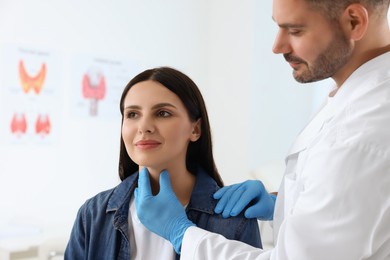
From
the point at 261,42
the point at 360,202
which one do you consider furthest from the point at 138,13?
the point at 360,202

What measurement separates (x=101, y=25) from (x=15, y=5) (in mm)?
471

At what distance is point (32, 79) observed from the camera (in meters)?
2.56

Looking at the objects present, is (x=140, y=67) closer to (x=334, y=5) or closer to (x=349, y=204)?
(x=334, y=5)

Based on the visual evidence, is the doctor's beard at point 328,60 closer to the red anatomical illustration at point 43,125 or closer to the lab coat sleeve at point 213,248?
the lab coat sleeve at point 213,248

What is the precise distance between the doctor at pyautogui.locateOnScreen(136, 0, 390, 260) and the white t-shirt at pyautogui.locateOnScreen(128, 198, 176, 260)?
3.2 inches

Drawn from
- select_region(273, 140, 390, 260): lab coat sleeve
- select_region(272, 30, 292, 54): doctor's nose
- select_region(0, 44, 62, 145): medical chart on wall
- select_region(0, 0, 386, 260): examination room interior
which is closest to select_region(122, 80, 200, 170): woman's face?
select_region(272, 30, 292, 54): doctor's nose

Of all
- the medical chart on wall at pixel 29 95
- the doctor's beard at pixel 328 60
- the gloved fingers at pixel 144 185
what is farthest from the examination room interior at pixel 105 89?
the doctor's beard at pixel 328 60

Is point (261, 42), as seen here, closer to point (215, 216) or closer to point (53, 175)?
point (53, 175)

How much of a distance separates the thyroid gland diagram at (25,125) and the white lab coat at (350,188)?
1.89 metres

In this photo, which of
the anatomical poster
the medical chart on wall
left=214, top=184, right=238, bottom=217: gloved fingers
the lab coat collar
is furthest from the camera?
the anatomical poster

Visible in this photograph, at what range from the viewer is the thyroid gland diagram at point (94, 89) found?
274 centimetres

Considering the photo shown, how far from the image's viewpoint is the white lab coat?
2.67 ft

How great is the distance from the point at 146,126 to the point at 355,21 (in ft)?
1.81

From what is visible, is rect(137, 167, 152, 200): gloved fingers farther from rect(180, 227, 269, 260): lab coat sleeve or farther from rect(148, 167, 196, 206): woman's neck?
rect(180, 227, 269, 260): lab coat sleeve
